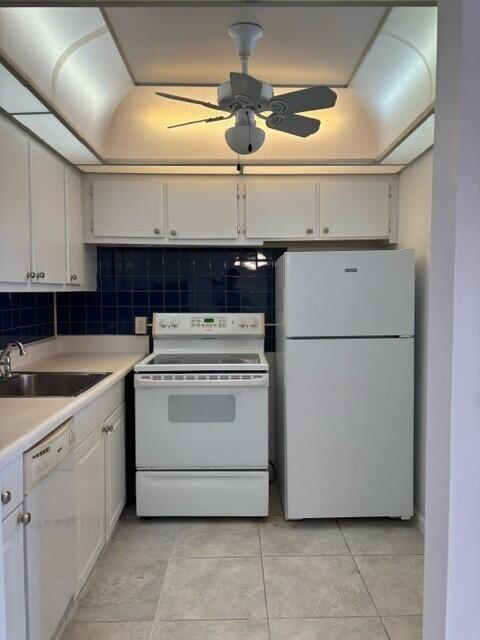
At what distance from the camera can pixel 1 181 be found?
1866 mm

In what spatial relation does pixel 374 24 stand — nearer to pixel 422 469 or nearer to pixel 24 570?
pixel 422 469

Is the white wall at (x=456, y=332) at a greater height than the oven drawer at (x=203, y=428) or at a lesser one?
greater

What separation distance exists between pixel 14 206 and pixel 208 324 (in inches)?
59.1

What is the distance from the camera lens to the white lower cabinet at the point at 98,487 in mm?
1887

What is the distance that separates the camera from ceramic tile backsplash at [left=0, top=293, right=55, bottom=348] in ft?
8.03

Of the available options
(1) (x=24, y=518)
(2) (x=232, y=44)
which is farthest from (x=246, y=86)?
(1) (x=24, y=518)

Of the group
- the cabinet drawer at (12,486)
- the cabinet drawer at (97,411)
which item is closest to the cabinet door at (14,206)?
the cabinet drawer at (97,411)

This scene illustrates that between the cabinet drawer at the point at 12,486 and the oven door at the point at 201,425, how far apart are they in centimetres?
122

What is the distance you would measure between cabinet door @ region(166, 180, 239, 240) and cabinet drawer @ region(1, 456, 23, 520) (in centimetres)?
186

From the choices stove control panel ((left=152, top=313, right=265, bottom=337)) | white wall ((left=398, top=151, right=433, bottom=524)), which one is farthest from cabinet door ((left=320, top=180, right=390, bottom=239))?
stove control panel ((left=152, top=313, right=265, bottom=337))

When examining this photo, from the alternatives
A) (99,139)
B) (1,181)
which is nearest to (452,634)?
(1,181)

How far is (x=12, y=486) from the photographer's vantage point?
51.3 inches

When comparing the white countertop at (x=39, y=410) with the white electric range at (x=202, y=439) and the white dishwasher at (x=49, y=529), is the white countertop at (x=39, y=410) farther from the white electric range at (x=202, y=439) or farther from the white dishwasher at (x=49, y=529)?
the white electric range at (x=202, y=439)

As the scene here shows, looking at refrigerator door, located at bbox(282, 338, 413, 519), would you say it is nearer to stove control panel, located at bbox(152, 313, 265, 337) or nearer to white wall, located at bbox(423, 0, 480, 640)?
stove control panel, located at bbox(152, 313, 265, 337)
